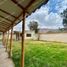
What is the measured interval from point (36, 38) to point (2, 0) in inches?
1502

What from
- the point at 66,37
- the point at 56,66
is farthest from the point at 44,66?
the point at 66,37

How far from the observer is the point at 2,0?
189 inches

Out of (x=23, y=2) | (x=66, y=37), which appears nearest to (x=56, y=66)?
(x=23, y=2)

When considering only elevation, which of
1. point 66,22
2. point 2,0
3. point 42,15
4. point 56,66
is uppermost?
point 42,15

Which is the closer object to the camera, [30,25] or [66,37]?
[66,37]

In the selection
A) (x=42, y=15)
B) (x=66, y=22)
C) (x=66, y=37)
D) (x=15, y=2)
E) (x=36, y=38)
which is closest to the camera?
(x=15, y=2)

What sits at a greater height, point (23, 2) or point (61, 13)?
point (61, 13)

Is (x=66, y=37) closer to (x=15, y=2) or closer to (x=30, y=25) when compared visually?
(x=30, y=25)

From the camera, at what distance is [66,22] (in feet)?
150

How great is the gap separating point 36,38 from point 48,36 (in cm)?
436

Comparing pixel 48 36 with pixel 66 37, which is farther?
pixel 48 36

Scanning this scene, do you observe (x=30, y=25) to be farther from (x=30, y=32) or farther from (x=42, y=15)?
(x=42, y=15)

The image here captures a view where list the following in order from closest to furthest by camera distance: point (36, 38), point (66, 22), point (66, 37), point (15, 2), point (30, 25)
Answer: point (15, 2) < point (66, 37) < point (36, 38) < point (66, 22) < point (30, 25)

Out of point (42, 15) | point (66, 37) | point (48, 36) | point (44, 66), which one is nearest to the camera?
point (44, 66)
